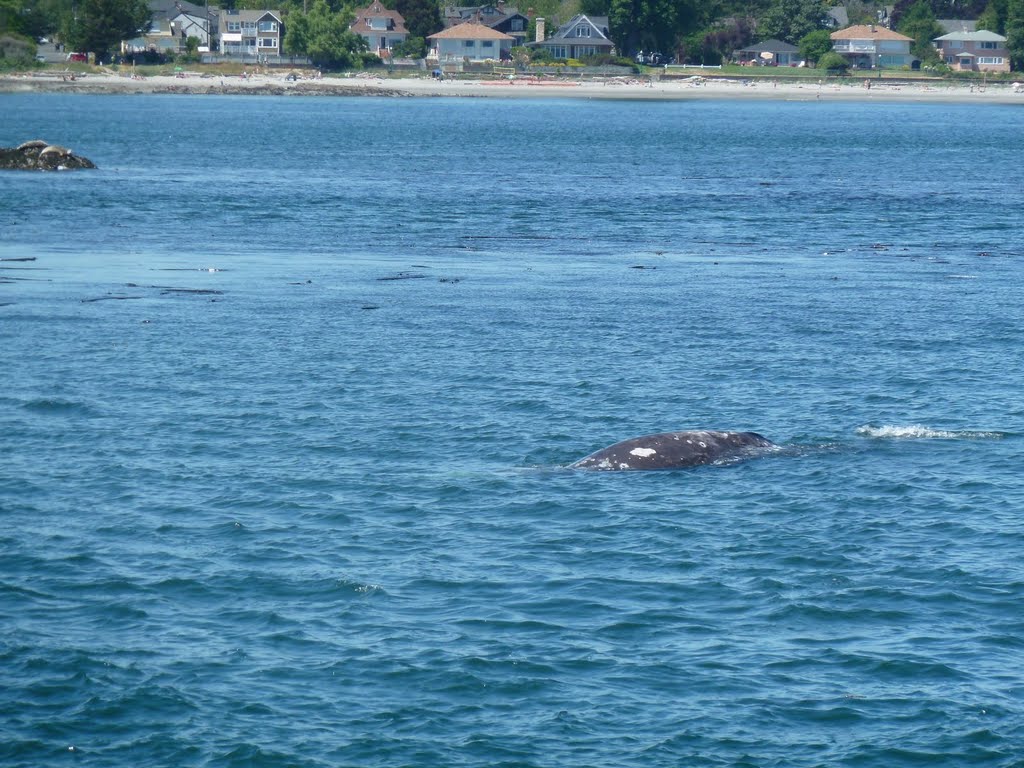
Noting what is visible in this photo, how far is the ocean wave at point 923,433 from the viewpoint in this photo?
74.8 ft

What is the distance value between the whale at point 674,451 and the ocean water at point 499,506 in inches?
14.4

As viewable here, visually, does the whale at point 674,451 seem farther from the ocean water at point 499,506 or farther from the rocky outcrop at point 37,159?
the rocky outcrop at point 37,159

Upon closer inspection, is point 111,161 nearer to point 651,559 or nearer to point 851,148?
point 851,148

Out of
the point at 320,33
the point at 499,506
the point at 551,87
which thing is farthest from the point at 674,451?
the point at 320,33

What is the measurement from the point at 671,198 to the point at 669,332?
35927 mm

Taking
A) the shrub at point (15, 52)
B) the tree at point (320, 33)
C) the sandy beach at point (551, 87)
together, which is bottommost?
the sandy beach at point (551, 87)

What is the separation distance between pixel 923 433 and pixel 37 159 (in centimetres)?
5901

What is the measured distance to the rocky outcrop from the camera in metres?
71.1

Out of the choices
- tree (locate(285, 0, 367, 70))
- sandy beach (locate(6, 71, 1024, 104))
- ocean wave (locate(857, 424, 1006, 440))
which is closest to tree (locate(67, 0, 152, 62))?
sandy beach (locate(6, 71, 1024, 104))

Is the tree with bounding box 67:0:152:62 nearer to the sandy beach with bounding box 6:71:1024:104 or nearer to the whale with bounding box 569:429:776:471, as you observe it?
the sandy beach with bounding box 6:71:1024:104

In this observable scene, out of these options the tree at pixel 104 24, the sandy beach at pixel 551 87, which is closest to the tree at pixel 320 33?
the sandy beach at pixel 551 87

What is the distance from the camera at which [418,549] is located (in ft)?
57.1

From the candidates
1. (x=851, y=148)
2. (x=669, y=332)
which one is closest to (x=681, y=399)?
(x=669, y=332)

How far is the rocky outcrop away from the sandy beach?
377ft
